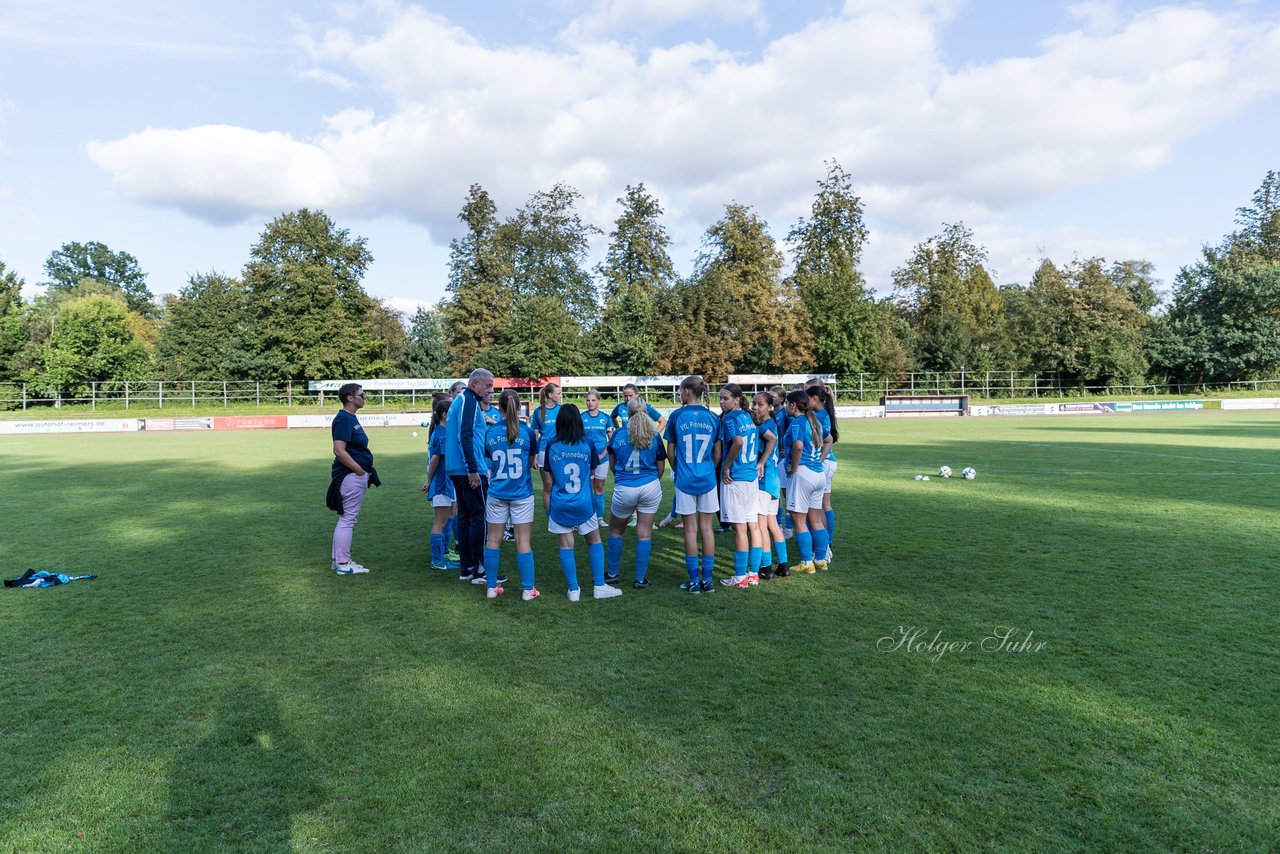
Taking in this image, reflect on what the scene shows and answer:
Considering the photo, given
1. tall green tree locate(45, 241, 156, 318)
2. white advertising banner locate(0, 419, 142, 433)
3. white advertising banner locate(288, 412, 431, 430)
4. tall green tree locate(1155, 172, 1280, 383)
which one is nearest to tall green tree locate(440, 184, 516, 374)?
white advertising banner locate(288, 412, 431, 430)

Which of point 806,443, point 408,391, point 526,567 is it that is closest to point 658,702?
point 526,567

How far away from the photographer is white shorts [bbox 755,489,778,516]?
773 cm

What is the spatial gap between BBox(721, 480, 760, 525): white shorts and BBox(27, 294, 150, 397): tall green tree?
5260 cm

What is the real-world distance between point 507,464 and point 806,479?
128 inches

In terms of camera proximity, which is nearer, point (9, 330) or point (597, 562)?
point (597, 562)

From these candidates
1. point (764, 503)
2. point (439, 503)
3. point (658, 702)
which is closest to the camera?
point (658, 702)

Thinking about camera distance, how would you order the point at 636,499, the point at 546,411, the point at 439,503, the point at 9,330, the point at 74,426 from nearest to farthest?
the point at 636,499
the point at 439,503
the point at 546,411
the point at 74,426
the point at 9,330

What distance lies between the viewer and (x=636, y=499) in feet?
24.1

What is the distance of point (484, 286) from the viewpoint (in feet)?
184

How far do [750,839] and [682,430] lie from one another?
4.46 m

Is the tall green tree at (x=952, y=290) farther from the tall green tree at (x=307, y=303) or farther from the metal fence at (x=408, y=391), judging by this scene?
the tall green tree at (x=307, y=303)

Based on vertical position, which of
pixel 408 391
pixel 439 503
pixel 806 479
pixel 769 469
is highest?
pixel 408 391

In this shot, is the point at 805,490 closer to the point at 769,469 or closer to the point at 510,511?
the point at 769,469

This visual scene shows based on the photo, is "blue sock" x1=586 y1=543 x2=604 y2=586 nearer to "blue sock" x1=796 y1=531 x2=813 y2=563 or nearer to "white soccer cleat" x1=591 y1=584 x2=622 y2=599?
"white soccer cleat" x1=591 y1=584 x2=622 y2=599
